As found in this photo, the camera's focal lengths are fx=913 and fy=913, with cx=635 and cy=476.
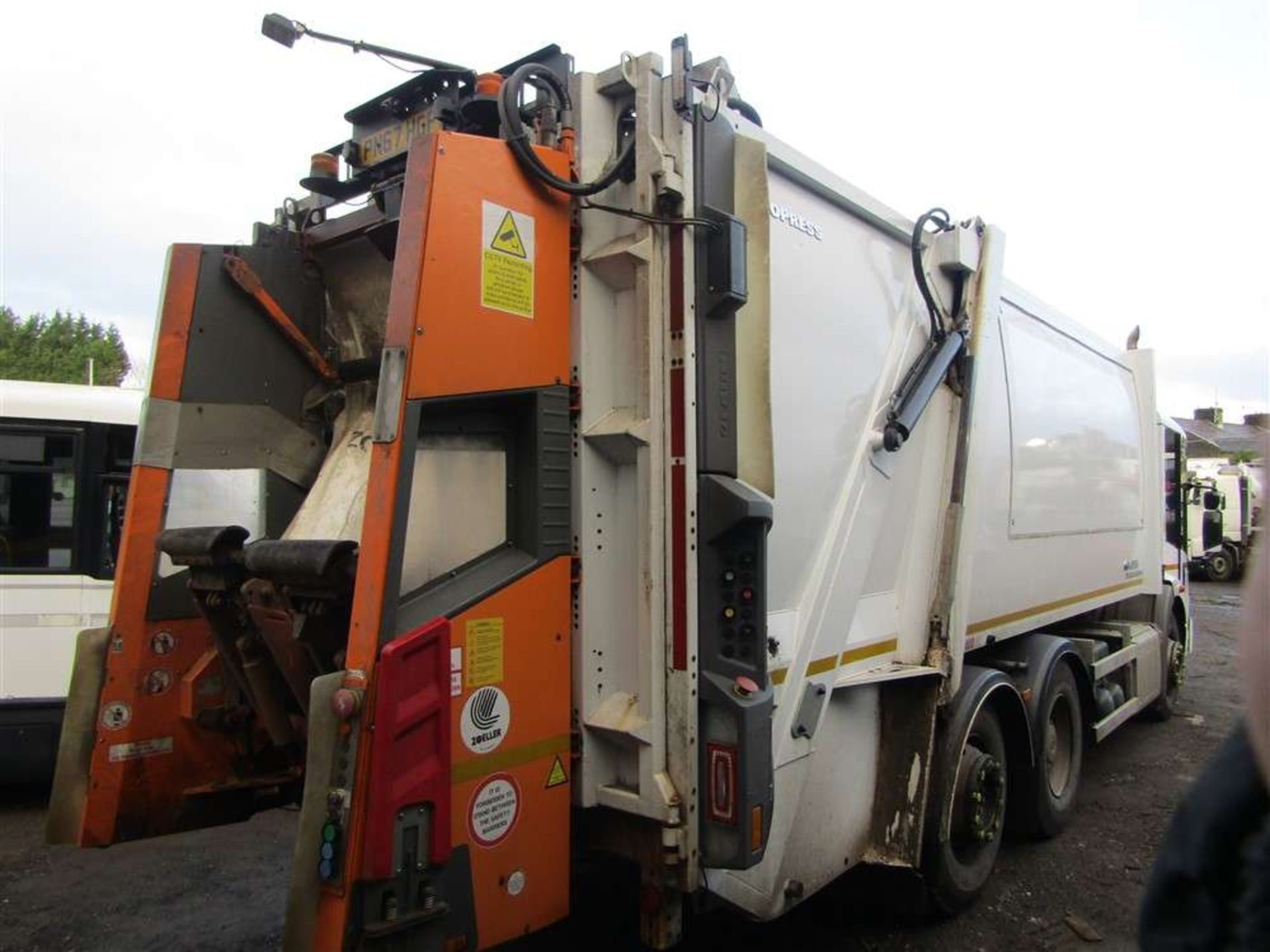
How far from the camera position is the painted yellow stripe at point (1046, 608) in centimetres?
440

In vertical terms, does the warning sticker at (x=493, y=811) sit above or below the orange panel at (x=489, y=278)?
below

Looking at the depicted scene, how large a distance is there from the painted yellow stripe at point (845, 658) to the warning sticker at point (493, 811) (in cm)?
92

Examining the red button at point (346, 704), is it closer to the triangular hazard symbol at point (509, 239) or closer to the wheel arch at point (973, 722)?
the triangular hazard symbol at point (509, 239)

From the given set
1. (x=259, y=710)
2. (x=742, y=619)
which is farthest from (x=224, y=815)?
(x=742, y=619)

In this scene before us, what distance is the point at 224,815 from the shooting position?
3.47m

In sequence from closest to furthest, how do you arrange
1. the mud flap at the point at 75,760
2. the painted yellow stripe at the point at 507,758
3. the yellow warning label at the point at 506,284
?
the painted yellow stripe at the point at 507,758
the yellow warning label at the point at 506,284
the mud flap at the point at 75,760

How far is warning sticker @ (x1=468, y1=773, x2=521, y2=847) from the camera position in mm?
2467

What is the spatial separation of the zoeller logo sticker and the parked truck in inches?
0.6

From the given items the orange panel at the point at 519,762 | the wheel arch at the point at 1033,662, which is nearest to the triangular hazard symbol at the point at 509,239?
the orange panel at the point at 519,762

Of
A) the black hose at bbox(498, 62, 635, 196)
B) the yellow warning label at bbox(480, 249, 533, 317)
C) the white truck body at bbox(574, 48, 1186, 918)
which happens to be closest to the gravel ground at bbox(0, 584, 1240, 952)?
the white truck body at bbox(574, 48, 1186, 918)

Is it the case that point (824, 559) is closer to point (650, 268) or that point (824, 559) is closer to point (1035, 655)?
point (650, 268)

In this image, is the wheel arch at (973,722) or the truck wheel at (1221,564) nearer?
the wheel arch at (973,722)

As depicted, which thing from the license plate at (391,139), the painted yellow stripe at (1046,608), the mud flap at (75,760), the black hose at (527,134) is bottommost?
the mud flap at (75,760)

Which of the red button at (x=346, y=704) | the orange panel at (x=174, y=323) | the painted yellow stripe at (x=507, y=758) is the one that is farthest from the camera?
the orange panel at (x=174, y=323)
